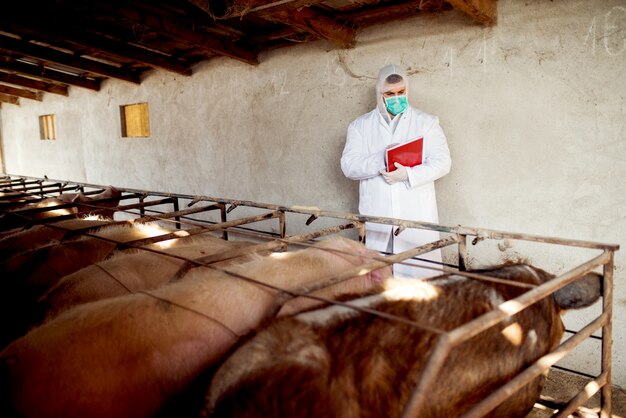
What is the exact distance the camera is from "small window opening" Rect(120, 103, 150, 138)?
25.1 feet

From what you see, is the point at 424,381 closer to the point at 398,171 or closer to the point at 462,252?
the point at 462,252

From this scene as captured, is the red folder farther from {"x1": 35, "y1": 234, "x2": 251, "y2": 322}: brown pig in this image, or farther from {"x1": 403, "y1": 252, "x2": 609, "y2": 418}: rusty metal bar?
{"x1": 403, "y1": 252, "x2": 609, "y2": 418}: rusty metal bar

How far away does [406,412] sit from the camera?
94cm

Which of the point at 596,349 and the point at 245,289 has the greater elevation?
the point at 245,289

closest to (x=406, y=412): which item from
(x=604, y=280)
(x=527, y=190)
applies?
(x=604, y=280)

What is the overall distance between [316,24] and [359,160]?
1253mm

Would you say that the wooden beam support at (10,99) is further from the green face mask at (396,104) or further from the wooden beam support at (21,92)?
the green face mask at (396,104)

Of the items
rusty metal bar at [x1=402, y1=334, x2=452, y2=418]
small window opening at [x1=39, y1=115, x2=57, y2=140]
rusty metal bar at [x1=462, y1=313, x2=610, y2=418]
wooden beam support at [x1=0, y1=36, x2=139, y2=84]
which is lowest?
rusty metal bar at [x1=462, y1=313, x2=610, y2=418]

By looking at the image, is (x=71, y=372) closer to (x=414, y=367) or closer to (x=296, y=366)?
(x=296, y=366)

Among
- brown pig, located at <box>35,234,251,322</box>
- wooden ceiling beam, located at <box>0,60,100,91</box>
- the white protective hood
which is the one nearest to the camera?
brown pig, located at <box>35,234,251,322</box>

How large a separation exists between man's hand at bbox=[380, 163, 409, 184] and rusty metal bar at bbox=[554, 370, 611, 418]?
182 centimetres

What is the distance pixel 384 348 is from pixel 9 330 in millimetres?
1901

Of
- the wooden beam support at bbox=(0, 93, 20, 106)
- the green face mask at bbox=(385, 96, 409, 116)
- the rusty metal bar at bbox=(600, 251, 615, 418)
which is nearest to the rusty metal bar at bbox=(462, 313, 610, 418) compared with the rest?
the rusty metal bar at bbox=(600, 251, 615, 418)

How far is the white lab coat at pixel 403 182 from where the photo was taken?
132 inches
